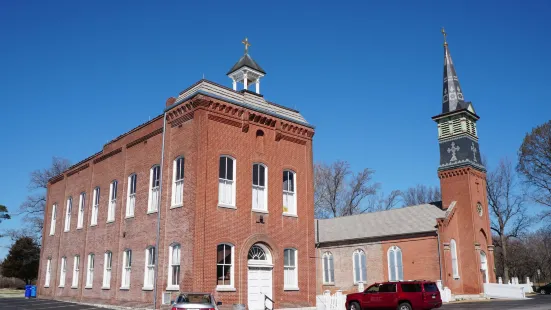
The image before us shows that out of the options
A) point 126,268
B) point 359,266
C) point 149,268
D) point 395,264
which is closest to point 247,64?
point 149,268

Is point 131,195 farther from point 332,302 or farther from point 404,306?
point 404,306

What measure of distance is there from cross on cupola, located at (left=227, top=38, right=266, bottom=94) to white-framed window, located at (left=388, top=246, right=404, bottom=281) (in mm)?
19082

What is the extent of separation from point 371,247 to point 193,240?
2320 centimetres

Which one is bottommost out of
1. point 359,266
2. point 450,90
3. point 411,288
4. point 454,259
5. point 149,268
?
point 411,288

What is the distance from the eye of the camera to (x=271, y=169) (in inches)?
973

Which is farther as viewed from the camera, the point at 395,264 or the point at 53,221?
the point at 395,264

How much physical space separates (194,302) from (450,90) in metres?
35.7

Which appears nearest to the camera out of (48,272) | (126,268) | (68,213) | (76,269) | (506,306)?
(126,268)

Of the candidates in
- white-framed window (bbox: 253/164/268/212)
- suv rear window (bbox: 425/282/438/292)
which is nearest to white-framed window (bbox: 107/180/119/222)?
white-framed window (bbox: 253/164/268/212)

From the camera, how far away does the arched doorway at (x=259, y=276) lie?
878 inches

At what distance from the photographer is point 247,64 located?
1067 inches

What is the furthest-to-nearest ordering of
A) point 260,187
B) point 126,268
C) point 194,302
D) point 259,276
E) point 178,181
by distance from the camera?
point 126,268
point 260,187
point 178,181
point 259,276
point 194,302

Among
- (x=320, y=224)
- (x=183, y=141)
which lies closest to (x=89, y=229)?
(x=183, y=141)

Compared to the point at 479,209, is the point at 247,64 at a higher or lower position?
higher
